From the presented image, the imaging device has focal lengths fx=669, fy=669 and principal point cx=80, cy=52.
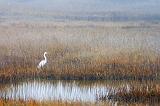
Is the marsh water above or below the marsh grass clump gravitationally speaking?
below

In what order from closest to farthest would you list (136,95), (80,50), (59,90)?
(136,95) < (59,90) < (80,50)

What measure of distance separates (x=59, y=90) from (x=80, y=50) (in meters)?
0.75

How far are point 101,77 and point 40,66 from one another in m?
0.77

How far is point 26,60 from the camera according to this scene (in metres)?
8.58

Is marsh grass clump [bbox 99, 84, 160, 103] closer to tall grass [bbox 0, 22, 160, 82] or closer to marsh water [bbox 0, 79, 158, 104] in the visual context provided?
marsh water [bbox 0, 79, 158, 104]

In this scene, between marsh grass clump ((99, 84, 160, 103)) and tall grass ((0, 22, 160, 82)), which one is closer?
marsh grass clump ((99, 84, 160, 103))

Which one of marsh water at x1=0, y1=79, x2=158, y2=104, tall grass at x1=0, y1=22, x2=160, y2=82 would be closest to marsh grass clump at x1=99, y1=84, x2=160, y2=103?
marsh water at x1=0, y1=79, x2=158, y2=104

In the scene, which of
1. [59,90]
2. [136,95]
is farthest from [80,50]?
[136,95]

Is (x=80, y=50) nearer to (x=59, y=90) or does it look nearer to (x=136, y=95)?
(x=59, y=90)

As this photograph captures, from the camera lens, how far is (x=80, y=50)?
846 centimetres

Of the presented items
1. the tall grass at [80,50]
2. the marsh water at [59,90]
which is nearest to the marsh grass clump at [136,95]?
the marsh water at [59,90]

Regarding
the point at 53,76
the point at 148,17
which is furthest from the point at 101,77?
the point at 148,17

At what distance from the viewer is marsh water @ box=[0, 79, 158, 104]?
7472mm

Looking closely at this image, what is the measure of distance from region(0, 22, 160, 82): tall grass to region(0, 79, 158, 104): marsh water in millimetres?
141
